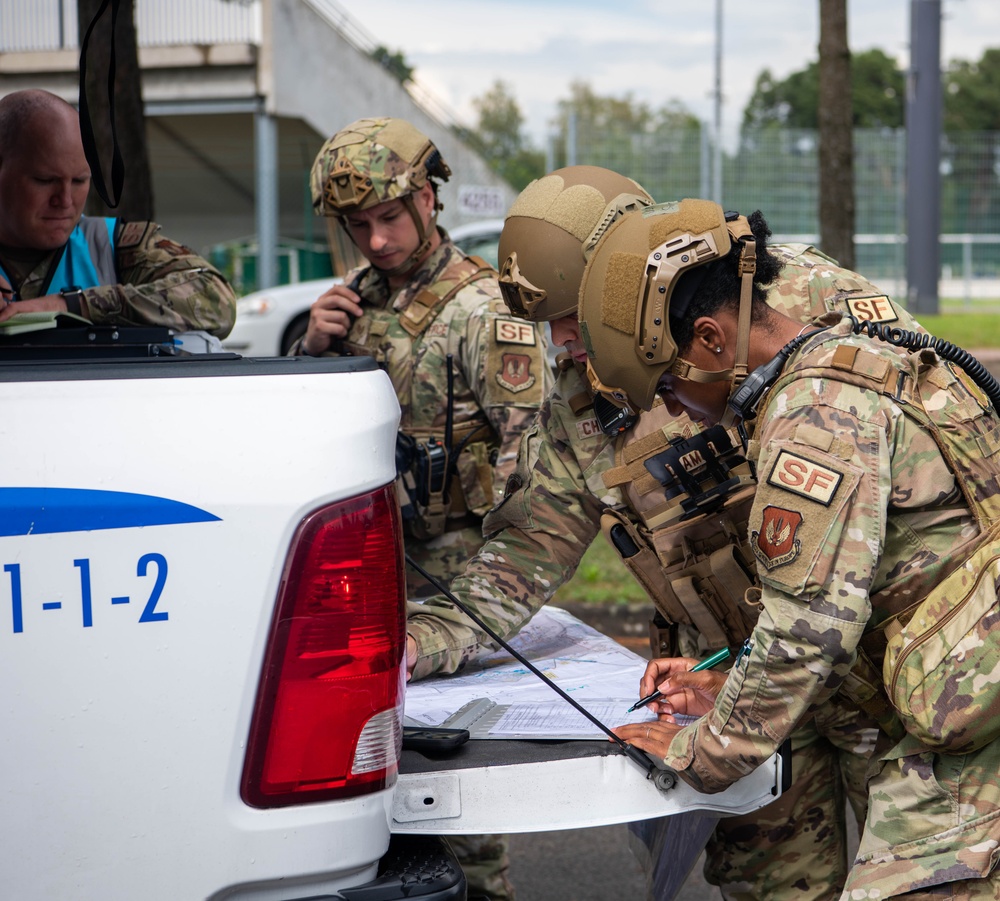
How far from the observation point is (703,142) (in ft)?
48.5

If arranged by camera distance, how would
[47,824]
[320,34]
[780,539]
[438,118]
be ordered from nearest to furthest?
1. [47,824]
2. [780,539]
3. [320,34]
4. [438,118]

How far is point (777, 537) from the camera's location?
1776mm

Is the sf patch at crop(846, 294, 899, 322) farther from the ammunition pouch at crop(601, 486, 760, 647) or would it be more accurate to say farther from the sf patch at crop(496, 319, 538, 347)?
the sf patch at crop(496, 319, 538, 347)

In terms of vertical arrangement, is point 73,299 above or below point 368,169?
below

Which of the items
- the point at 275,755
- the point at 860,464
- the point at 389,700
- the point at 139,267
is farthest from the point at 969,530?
the point at 139,267

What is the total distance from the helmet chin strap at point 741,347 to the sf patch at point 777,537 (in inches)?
9.4

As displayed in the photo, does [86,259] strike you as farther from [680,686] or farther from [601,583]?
[601,583]

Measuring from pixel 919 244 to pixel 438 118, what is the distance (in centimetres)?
805

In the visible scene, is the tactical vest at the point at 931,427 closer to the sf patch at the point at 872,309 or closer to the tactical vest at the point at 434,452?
the sf patch at the point at 872,309

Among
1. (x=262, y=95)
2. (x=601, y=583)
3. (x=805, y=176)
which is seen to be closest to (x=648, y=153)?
(x=805, y=176)

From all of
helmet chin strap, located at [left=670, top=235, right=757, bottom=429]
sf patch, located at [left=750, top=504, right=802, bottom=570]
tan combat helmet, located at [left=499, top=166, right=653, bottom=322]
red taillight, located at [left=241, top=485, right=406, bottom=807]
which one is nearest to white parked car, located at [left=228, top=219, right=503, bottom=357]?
tan combat helmet, located at [left=499, top=166, right=653, bottom=322]

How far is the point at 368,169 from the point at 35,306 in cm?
92

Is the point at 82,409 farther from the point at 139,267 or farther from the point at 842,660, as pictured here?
the point at 139,267

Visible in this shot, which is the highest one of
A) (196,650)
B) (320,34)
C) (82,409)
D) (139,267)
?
(320,34)
